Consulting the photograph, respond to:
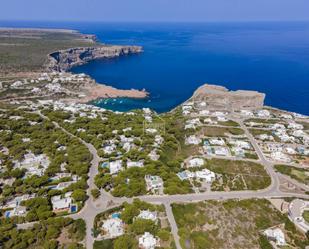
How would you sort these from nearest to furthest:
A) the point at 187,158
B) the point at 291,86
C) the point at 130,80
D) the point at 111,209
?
the point at 111,209, the point at 187,158, the point at 291,86, the point at 130,80

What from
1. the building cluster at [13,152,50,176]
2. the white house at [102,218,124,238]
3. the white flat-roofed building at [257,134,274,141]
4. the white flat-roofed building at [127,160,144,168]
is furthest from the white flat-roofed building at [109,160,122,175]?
the white flat-roofed building at [257,134,274,141]

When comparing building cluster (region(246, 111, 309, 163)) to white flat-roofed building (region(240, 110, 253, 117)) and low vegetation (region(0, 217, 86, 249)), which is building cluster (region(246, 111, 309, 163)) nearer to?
white flat-roofed building (region(240, 110, 253, 117))

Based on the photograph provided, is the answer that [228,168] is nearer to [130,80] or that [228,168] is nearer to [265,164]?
[265,164]

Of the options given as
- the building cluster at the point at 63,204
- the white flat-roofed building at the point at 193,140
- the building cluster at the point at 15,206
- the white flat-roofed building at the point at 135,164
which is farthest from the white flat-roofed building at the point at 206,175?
the building cluster at the point at 15,206

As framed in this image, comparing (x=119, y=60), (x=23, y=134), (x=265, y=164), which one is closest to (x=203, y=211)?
(x=265, y=164)

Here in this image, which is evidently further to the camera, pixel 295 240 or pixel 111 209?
pixel 111 209

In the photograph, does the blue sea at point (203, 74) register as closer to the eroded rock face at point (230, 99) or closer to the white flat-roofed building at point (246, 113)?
the eroded rock face at point (230, 99)

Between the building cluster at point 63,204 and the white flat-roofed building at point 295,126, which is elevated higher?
the white flat-roofed building at point 295,126
